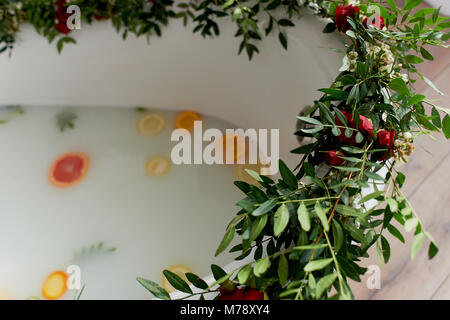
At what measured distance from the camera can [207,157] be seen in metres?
1.67

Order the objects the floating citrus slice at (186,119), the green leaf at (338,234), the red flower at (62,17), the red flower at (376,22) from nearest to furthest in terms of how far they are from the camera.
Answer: the green leaf at (338,234) → the red flower at (376,22) → the red flower at (62,17) → the floating citrus slice at (186,119)

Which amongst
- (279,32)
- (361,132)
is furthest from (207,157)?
(361,132)

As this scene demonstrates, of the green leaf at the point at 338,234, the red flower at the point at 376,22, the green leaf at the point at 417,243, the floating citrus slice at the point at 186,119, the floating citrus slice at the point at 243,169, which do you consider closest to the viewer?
the green leaf at the point at 417,243

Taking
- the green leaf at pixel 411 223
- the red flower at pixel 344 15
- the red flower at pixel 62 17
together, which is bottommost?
the green leaf at pixel 411 223

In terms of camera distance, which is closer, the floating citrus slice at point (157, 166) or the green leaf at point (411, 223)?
the green leaf at point (411, 223)

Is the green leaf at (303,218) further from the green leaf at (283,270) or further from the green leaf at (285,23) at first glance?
the green leaf at (285,23)

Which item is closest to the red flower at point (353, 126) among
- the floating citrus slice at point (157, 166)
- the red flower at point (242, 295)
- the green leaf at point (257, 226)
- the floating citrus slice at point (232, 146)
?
the green leaf at point (257, 226)

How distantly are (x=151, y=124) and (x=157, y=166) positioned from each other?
207 mm

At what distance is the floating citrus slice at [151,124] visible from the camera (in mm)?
1753

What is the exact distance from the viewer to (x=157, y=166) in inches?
66.5

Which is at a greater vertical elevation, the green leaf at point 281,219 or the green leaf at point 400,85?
the green leaf at point 400,85

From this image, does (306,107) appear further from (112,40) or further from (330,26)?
(112,40)

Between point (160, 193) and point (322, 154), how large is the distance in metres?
0.96

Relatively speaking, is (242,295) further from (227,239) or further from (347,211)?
(347,211)
